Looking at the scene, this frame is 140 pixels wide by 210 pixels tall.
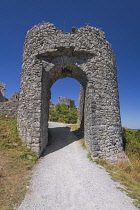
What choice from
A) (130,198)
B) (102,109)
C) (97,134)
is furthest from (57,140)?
(130,198)

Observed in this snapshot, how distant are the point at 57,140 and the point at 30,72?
5.62 meters

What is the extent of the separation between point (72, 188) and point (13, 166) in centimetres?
284

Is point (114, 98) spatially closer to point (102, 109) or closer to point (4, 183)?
point (102, 109)

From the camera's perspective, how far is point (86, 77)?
7969mm

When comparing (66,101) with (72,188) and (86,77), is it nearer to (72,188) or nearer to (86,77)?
(86,77)

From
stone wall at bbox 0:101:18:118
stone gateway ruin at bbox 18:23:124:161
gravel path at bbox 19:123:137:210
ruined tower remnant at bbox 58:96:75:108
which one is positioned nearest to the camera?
gravel path at bbox 19:123:137:210

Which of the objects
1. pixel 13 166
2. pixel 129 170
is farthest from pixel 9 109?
pixel 129 170

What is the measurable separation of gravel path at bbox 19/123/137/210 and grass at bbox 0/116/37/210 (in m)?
0.31

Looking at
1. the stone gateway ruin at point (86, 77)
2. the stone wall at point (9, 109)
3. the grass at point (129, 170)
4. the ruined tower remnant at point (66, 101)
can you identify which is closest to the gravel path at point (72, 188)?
the grass at point (129, 170)

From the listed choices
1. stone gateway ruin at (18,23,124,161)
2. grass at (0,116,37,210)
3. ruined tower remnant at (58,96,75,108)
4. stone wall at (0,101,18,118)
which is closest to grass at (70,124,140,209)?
stone gateway ruin at (18,23,124,161)

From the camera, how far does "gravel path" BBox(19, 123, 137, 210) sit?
324 centimetres

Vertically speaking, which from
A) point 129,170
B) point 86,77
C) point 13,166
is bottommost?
point 129,170

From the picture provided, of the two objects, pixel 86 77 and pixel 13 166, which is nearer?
pixel 13 166

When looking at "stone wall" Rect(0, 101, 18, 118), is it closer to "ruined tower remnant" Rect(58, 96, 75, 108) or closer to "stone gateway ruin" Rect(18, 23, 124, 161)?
"stone gateway ruin" Rect(18, 23, 124, 161)
